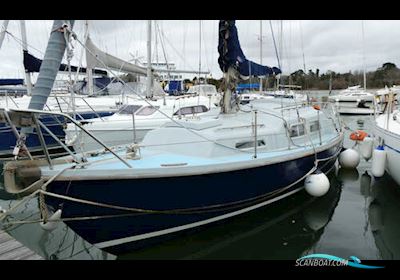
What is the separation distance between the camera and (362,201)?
24.8 feet

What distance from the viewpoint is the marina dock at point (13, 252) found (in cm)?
428

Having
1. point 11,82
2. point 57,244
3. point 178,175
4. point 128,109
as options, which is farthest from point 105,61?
point 11,82

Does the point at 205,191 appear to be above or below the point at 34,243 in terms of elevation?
above

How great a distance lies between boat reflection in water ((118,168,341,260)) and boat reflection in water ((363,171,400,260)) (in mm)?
905

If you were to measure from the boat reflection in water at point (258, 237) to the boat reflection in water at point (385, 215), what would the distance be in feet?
2.97

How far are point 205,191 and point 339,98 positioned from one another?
2989 centimetres

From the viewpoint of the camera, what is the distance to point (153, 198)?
475cm

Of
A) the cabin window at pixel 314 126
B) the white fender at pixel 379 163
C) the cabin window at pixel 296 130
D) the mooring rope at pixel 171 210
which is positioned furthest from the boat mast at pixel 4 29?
the white fender at pixel 379 163

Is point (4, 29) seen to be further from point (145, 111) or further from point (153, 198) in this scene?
point (145, 111)

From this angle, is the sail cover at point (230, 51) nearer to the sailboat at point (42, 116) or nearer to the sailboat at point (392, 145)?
the sailboat at point (392, 145)

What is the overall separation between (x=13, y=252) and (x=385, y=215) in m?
6.81

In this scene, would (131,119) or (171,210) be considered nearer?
(171,210)

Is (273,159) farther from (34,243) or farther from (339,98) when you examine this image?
(339,98)
